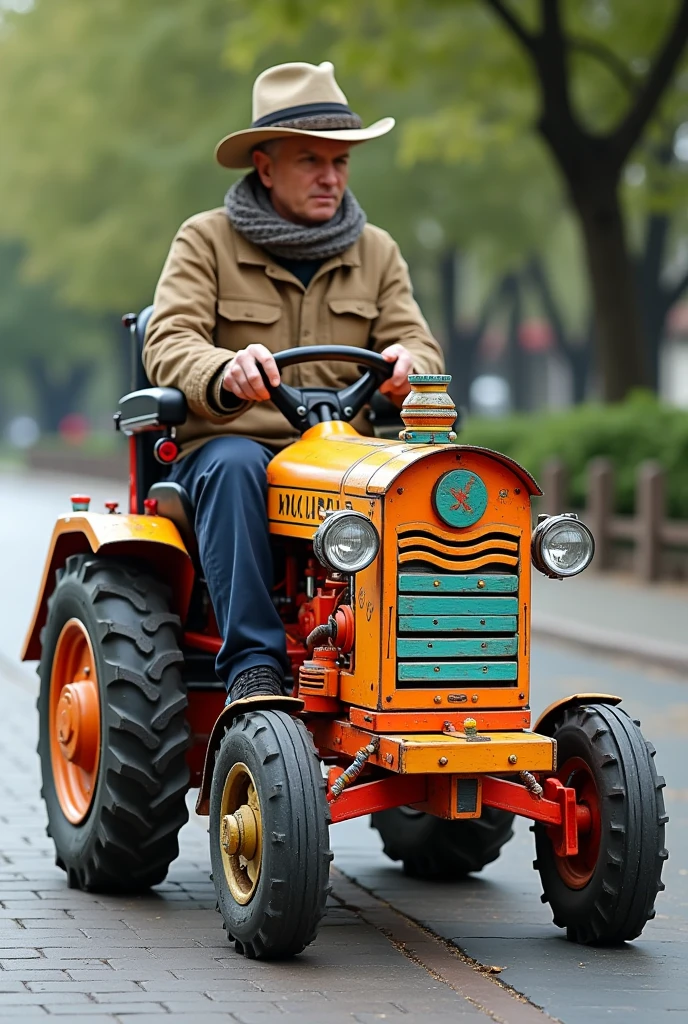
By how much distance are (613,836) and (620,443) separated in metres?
15.6

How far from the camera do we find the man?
6.11 m

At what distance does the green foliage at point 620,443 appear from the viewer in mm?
19266

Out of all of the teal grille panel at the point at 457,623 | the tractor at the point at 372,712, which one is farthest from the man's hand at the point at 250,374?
the teal grille panel at the point at 457,623

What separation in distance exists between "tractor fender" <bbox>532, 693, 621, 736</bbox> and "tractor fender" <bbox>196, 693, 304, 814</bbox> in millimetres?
728

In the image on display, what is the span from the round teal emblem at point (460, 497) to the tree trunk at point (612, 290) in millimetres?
17057

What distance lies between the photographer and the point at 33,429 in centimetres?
10844

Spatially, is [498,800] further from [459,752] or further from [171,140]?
[171,140]

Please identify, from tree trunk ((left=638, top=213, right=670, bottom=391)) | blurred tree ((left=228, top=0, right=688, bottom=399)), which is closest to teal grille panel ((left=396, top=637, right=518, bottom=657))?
blurred tree ((left=228, top=0, right=688, bottom=399))

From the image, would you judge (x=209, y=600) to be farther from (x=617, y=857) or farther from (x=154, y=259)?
(x=154, y=259)

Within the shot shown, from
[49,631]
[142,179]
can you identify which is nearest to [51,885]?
[49,631]

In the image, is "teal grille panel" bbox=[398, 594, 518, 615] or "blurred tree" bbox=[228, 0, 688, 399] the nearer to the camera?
"teal grille panel" bbox=[398, 594, 518, 615]

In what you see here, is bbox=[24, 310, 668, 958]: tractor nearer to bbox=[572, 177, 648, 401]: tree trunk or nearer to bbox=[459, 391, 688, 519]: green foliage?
bbox=[459, 391, 688, 519]: green foliage

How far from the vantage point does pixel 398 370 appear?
611 centimetres

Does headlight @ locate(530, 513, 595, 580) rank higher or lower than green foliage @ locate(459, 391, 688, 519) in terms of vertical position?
lower
